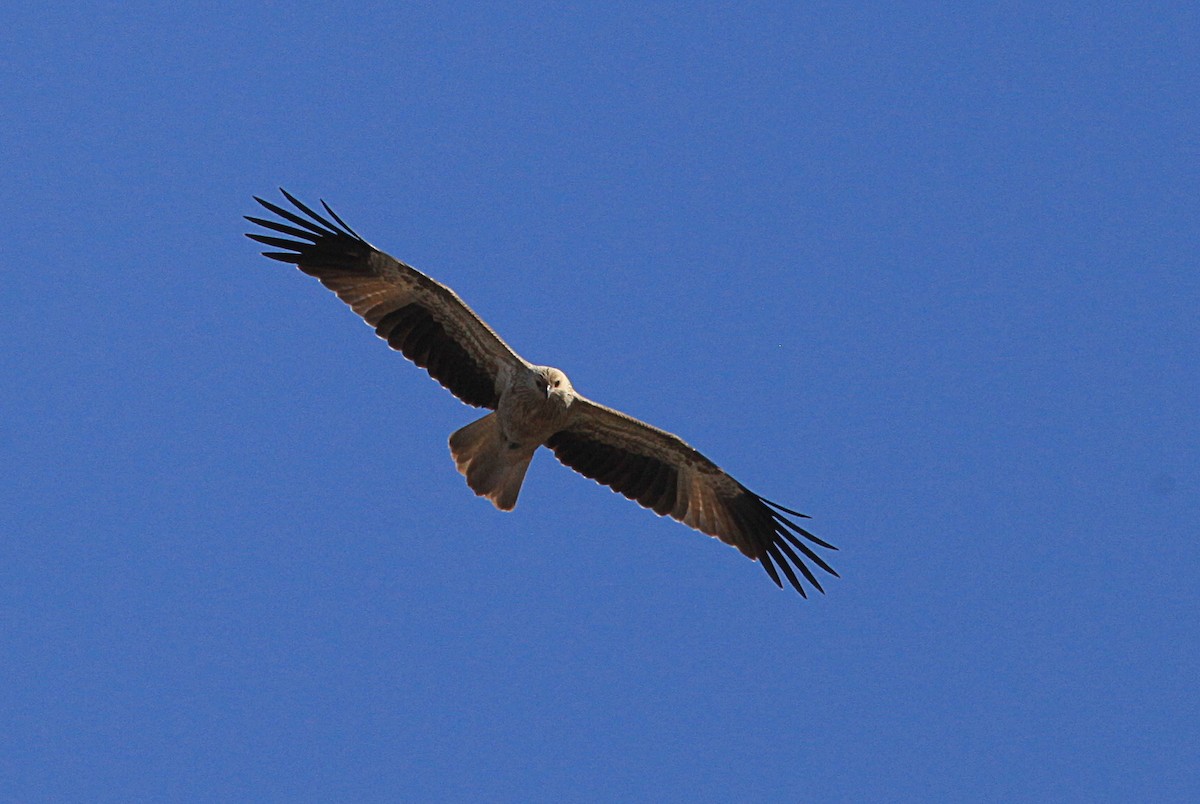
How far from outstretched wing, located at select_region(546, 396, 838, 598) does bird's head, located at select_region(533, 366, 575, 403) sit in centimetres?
70

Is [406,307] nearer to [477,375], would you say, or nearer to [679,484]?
[477,375]

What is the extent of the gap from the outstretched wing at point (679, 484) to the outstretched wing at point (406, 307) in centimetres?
89

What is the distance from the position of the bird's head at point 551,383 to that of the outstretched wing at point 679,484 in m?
0.70

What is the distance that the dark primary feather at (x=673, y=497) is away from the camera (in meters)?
12.8

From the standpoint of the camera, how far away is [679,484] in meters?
13.0

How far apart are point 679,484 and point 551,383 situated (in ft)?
5.88

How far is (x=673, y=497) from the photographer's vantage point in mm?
13023

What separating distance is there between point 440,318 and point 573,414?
1223 mm

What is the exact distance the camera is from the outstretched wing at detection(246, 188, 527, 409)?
1199 cm

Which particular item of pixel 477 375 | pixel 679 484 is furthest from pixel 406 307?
pixel 679 484

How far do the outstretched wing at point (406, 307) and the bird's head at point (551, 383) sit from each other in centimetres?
21

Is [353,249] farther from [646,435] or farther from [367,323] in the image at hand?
[646,435]

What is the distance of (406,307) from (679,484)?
2625mm

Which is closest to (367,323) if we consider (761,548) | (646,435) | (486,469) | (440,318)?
(440,318)
